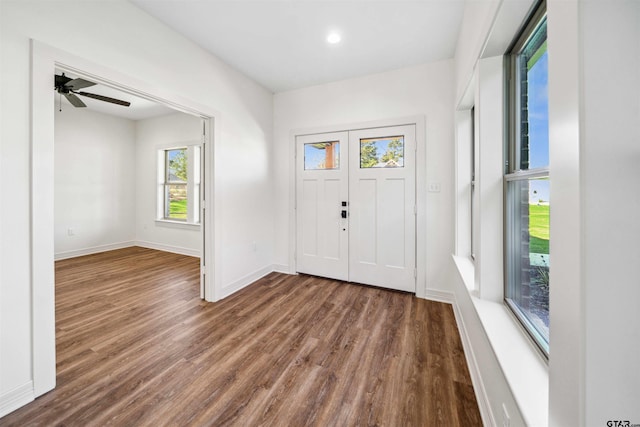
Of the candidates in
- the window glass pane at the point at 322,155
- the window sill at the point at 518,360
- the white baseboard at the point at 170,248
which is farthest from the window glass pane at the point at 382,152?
the white baseboard at the point at 170,248

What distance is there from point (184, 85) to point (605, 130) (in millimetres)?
2992

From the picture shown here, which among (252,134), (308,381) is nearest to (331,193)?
(252,134)

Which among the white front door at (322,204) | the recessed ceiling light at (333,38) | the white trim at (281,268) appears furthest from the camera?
the white trim at (281,268)

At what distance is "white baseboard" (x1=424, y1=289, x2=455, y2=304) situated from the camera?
294cm

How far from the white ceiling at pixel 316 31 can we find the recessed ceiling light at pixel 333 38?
0.16 feet

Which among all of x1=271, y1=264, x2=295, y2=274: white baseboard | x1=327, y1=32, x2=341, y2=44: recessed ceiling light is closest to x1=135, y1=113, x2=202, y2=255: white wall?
x1=271, y1=264, x2=295, y2=274: white baseboard

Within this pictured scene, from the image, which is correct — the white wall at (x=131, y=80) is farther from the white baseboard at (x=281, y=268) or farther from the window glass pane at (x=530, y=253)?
the window glass pane at (x=530, y=253)

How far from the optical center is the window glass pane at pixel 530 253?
1181 millimetres

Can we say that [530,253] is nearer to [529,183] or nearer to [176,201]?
[529,183]

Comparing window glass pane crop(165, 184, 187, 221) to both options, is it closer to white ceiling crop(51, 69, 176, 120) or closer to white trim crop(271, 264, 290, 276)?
white ceiling crop(51, 69, 176, 120)

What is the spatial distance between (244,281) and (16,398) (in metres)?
2.07

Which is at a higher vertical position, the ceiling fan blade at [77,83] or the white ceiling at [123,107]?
the white ceiling at [123,107]

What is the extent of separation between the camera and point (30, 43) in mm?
1516

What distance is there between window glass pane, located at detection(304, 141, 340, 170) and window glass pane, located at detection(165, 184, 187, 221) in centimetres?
316
